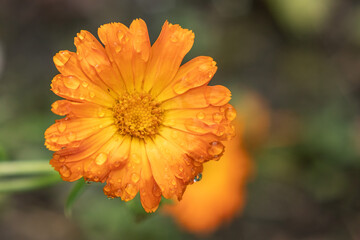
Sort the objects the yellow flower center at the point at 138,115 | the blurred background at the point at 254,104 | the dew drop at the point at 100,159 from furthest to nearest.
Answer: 1. the blurred background at the point at 254,104
2. the yellow flower center at the point at 138,115
3. the dew drop at the point at 100,159

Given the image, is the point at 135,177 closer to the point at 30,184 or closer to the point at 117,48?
→ the point at 117,48

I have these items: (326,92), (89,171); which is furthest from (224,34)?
(89,171)

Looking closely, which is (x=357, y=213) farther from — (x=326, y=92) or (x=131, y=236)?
(x=131, y=236)

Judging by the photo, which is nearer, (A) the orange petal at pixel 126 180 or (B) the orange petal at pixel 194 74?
(A) the orange petal at pixel 126 180

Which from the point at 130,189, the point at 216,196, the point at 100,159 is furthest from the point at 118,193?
the point at 216,196

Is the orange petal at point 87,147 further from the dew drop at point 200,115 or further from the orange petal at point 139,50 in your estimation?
the dew drop at point 200,115

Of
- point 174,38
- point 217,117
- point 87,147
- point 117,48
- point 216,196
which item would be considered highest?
point 174,38

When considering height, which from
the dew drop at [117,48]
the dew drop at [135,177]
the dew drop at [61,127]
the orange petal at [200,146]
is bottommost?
the dew drop at [135,177]

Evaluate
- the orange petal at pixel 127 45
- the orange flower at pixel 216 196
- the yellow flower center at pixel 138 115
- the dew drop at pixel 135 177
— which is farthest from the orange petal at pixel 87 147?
the orange flower at pixel 216 196
